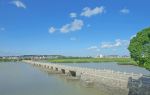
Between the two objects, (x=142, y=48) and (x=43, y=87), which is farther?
(x=43, y=87)

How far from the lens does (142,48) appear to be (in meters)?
21.6

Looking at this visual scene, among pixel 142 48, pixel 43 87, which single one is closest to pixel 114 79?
pixel 142 48

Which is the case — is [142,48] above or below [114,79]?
above

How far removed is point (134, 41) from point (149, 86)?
13.9 feet

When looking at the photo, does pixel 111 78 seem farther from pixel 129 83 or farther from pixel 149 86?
pixel 149 86

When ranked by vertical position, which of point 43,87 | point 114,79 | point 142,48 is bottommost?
point 43,87

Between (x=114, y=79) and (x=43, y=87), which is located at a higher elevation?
(x=114, y=79)

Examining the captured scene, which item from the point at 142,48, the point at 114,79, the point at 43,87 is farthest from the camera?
the point at 43,87

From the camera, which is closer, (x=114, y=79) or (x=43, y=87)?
(x=114, y=79)

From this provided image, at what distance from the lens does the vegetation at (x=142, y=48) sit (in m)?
21.3

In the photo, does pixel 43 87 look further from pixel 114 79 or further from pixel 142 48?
pixel 142 48

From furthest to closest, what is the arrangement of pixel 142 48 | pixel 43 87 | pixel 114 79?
pixel 43 87 → pixel 114 79 → pixel 142 48

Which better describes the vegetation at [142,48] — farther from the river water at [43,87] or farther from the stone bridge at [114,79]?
the river water at [43,87]

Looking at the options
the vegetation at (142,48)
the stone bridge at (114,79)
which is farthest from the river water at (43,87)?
the vegetation at (142,48)
